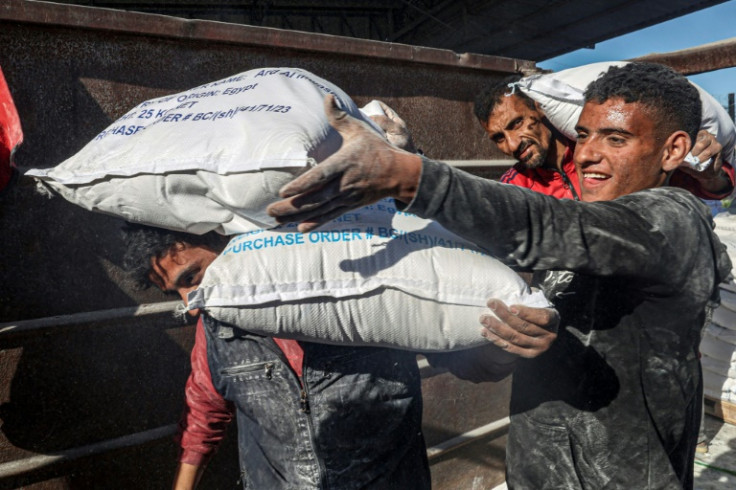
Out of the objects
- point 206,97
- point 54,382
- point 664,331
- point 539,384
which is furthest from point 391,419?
point 54,382

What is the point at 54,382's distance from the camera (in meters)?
1.97

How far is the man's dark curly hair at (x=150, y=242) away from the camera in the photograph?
1.51 metres

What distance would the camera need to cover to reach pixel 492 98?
273cm

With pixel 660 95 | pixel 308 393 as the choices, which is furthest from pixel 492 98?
pixel 308 393

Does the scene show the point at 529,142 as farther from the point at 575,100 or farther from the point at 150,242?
the point at 150,242

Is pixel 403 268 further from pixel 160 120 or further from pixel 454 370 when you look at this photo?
pixel 160 120

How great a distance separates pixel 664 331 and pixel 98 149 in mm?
1453

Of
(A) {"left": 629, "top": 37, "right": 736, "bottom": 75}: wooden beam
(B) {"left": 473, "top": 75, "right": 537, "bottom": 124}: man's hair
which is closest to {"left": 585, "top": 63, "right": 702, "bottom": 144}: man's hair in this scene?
(B) {"left": 473, "top": 75, "right": 537, "bottom": 124}: man's hair

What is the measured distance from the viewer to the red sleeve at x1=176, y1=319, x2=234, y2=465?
5.71 feet

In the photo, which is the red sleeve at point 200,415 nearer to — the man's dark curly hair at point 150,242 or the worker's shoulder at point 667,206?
the man's dark curly hair at point 150,242

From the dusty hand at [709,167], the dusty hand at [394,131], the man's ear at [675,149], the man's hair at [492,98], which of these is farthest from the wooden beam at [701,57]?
the man's ear at [675,149]

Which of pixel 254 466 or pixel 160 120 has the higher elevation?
pixel 160 120

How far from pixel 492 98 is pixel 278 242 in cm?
177

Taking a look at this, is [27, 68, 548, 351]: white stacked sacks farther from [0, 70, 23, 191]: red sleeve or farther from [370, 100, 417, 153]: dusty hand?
[370, 100, 417, 153]: dusty hand
